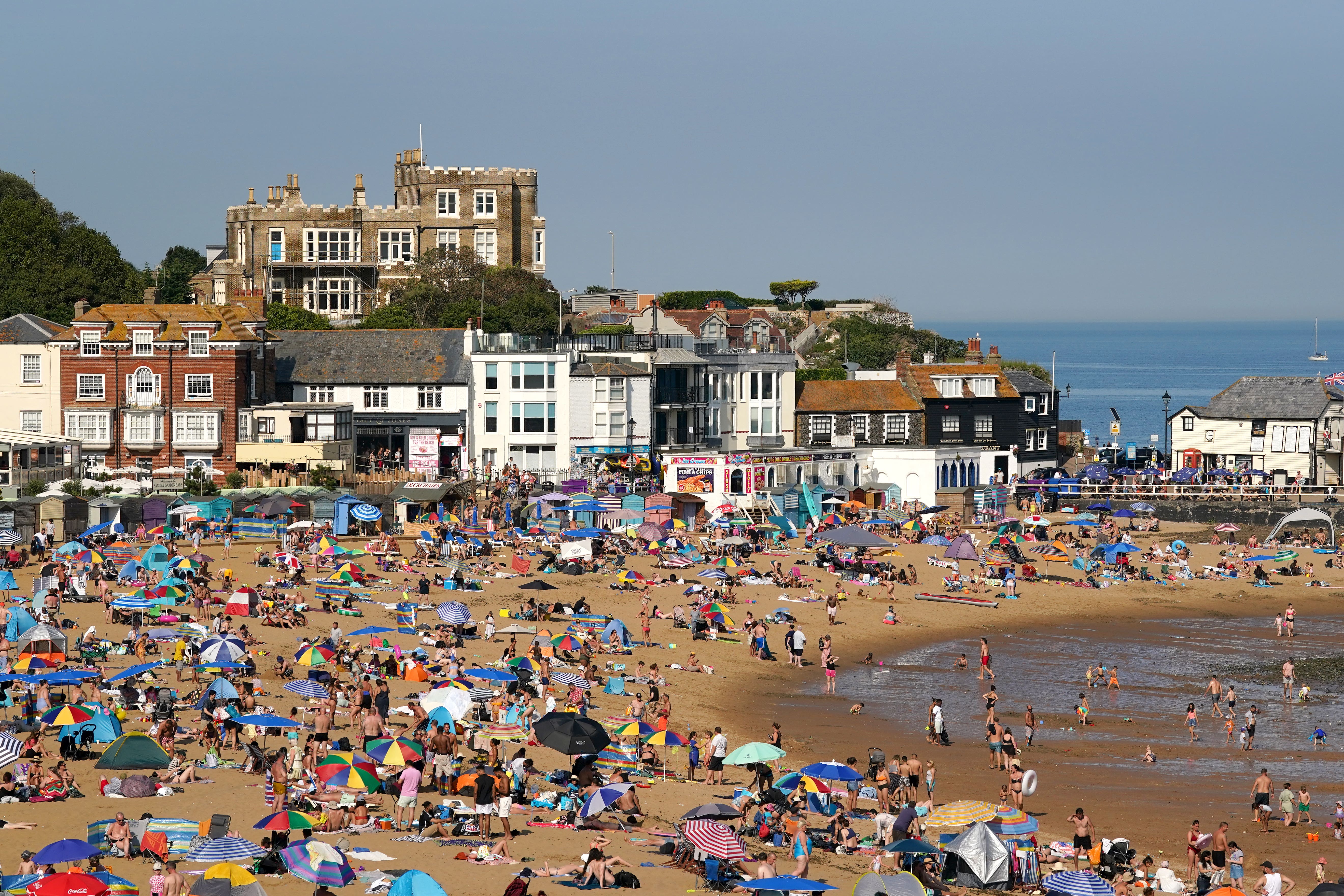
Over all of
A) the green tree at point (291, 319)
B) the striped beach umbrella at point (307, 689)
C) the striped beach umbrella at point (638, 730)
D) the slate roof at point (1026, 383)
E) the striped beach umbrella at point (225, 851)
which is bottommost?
the striped beach umbrella at point (225, 851)

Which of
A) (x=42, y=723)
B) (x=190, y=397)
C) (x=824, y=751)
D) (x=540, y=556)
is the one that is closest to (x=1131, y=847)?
(x=824, y=751)

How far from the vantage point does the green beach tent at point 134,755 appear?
84.0ft

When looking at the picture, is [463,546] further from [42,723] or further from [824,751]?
[42,723]

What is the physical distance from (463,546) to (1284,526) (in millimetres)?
34083

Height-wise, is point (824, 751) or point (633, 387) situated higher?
point (633, 387)

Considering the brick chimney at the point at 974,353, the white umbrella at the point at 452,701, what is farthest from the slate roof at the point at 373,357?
the white umbrella at the point at 452,701

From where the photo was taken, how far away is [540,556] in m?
52.0

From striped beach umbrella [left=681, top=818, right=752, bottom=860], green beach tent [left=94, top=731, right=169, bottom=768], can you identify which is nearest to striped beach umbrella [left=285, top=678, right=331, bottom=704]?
green beach tent [left=94, top=731, right=169, bottom=768]

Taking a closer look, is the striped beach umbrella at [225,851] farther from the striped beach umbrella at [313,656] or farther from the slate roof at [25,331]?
the slate roof at [25,331]

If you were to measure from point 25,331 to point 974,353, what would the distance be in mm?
43544

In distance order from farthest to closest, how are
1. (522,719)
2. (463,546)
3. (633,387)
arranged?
(633,387) < (463,546) < (522,719)

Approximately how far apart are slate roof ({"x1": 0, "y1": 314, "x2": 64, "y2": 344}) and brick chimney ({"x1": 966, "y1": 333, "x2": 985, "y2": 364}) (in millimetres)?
41367

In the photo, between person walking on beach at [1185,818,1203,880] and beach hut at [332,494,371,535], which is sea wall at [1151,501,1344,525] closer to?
beach hut at [332,494,371,535]

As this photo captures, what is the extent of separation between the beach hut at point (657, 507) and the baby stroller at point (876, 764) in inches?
1193
